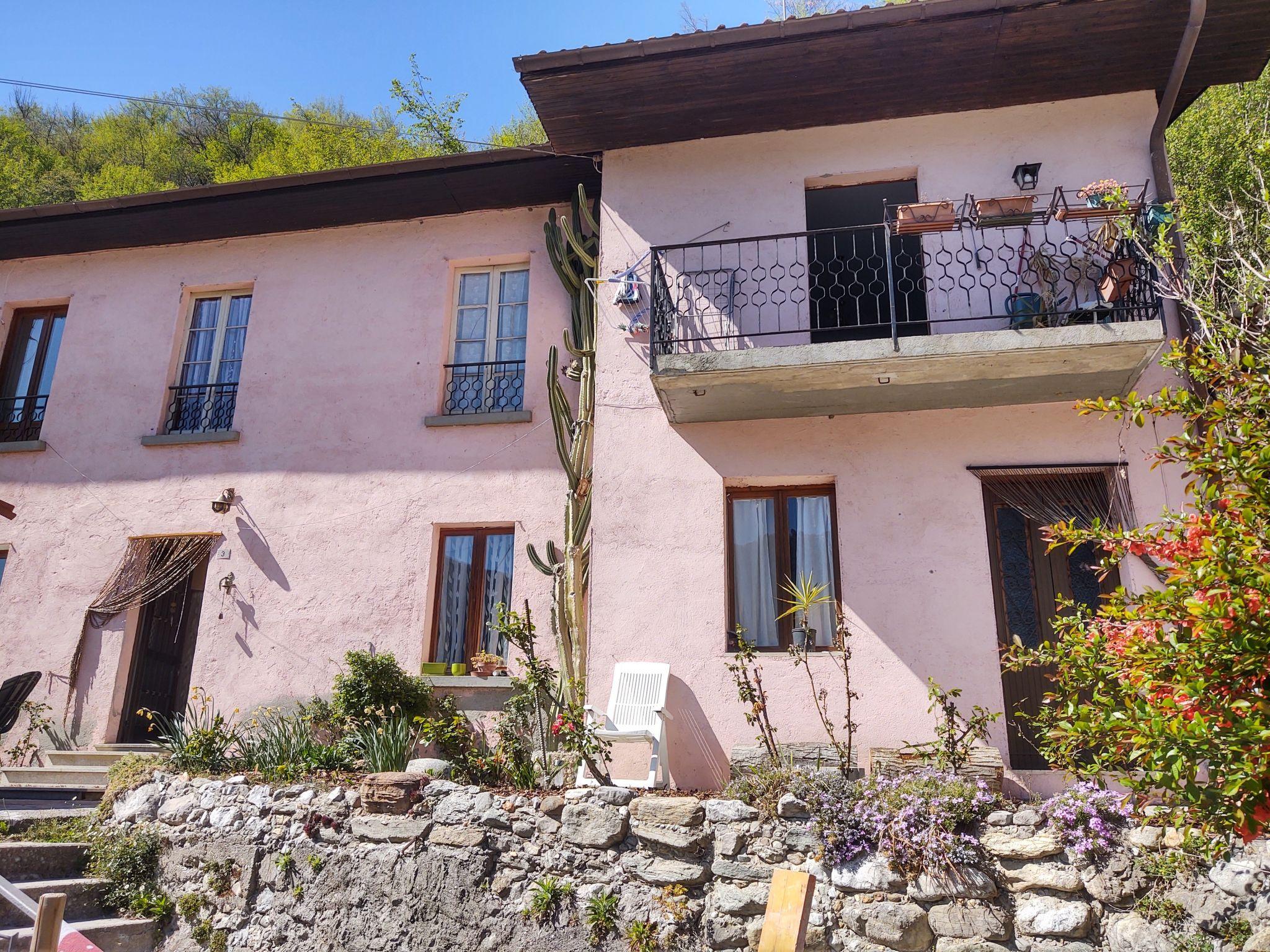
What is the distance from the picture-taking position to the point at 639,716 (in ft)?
23.8

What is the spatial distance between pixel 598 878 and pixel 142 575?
20.6 ft

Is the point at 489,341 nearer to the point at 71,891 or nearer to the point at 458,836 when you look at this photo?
the point at 458,836

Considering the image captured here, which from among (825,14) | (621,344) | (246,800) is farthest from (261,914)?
(825,14)

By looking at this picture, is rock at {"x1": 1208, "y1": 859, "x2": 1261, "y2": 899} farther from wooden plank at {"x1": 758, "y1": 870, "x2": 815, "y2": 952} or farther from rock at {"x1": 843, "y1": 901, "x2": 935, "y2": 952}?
wooden plank at {"x1": 758, "y1": 870, "x2": 815, "y2": 952}

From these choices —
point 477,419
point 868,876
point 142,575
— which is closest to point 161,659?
point 142,575

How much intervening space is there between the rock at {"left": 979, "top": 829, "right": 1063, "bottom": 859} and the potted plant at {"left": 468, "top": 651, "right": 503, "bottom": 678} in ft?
14.7

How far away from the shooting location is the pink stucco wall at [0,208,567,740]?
9.12 metres

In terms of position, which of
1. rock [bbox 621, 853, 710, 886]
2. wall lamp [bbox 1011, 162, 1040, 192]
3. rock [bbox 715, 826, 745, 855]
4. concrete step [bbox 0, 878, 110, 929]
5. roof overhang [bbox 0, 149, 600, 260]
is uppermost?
roof overhang [bbox 0, 149, 600, 260]

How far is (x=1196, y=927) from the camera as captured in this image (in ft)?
16.5

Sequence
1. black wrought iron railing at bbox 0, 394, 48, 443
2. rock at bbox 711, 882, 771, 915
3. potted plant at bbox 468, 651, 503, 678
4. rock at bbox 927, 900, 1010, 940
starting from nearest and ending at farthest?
rock at bbox 927, 900, 1010, 940
rock at bbox 711, 882, 771, 915
potted plant at bbox 468, 651, 503, 678
black wrought iron railing at bbox 0, 394, 48, 443

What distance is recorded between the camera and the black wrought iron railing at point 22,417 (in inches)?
428

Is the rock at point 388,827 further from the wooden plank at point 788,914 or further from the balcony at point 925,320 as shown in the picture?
the wooden plank at point 788,914

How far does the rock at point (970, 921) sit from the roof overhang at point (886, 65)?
6.44 m

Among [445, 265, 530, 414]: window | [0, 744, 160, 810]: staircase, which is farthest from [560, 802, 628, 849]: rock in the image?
[0, 744, 160, 810]: staircase
